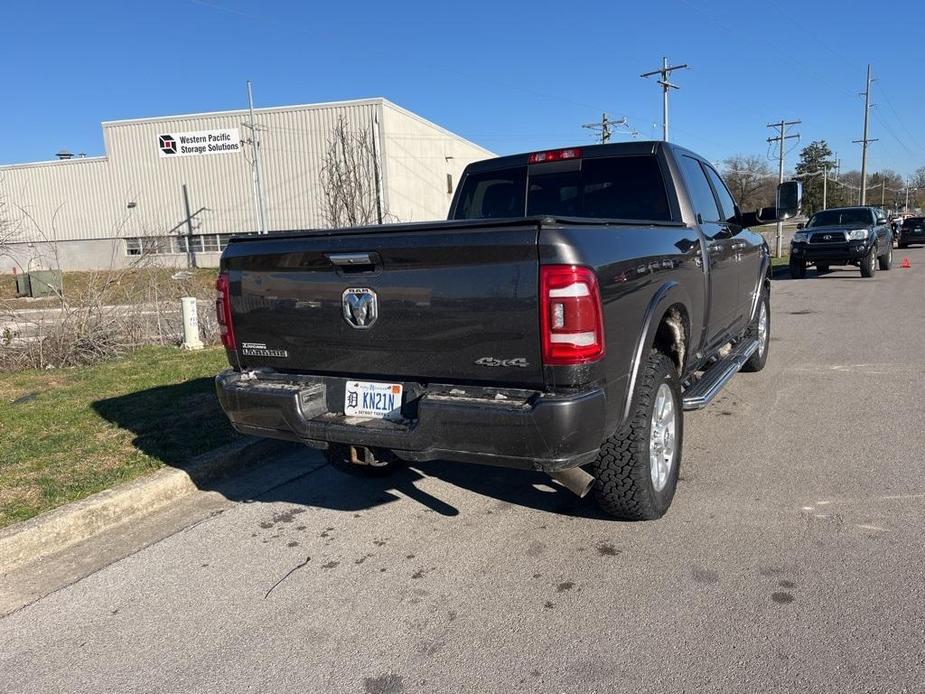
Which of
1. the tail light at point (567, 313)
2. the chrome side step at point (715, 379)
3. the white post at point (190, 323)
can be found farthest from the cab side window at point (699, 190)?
the white post at point (190, 323)

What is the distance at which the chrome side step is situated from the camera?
4.27 metres

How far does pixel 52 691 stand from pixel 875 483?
4.44 m

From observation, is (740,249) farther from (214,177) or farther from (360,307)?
(214,177)

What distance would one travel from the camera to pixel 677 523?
388cm

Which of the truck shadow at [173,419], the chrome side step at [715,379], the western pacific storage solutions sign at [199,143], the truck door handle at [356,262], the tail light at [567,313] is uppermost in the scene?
the western pacific storage solutions sign at [199,143]

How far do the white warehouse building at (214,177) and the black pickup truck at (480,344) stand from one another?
30.2 meters

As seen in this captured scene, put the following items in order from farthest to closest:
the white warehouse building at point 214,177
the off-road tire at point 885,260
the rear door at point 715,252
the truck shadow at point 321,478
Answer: the white warehouse building at point 214,177
the off-road tire at point 885,260
the rear door at point 715,252
the truck shadow at point 321,478

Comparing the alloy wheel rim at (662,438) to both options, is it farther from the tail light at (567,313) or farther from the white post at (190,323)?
the white post at (190,323)

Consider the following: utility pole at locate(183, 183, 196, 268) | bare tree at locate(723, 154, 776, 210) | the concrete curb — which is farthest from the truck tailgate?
bare tree at locate(723, 154, 776, 210)

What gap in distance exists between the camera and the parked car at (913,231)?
35.4m

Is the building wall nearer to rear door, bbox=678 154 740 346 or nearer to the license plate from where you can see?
rear door, bbox=678 154 740 346

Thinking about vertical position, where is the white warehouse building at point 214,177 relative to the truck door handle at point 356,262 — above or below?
above

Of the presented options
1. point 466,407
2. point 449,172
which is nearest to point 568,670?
point 466,407

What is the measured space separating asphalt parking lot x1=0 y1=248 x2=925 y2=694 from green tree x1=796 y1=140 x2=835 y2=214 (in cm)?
8913
